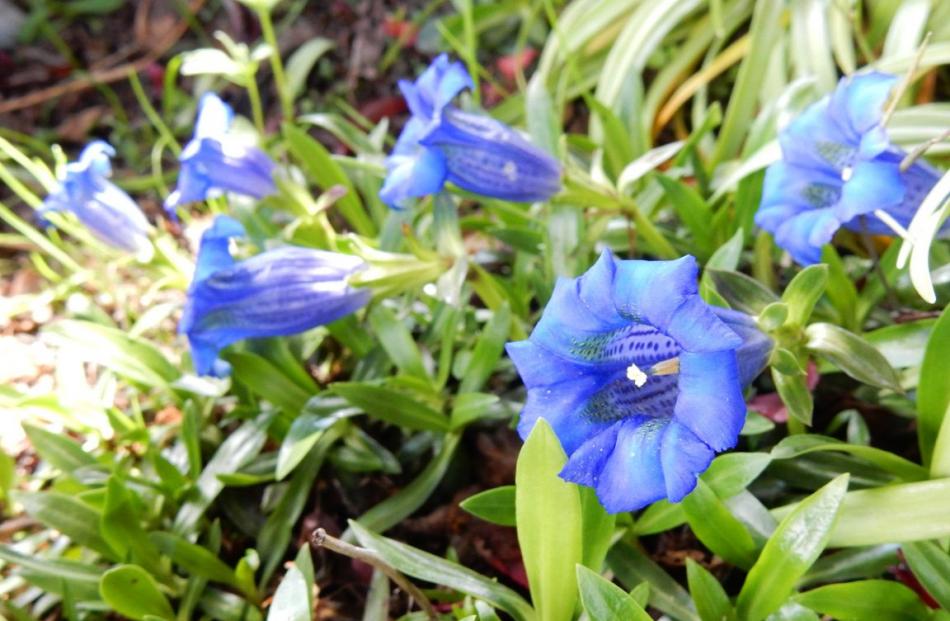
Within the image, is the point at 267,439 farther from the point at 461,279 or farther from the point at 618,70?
the point at 618,70

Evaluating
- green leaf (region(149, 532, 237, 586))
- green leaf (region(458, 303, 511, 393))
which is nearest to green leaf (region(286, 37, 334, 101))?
green leaf (region(458, 303, 511, 393))

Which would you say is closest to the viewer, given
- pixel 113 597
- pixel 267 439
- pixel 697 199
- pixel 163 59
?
pixel 113 597

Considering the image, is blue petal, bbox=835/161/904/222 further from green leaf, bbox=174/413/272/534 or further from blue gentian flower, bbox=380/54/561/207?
green leaf, bbox=174/413/272/534

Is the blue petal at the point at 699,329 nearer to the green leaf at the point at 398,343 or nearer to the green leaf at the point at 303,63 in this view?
the green leaf at the point at 398,343

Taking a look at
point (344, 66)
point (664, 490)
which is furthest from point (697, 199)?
point (344, 66)

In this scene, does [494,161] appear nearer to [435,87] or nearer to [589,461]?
[435,87]

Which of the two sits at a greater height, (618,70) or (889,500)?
(618,70)
